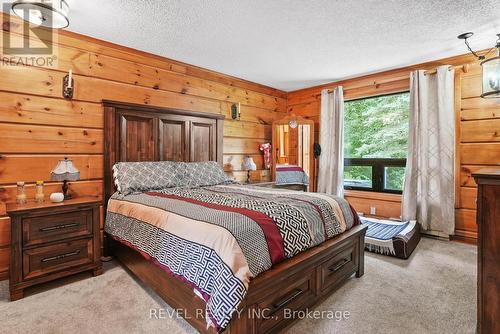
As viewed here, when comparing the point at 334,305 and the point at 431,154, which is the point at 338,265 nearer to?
the point at 334,305

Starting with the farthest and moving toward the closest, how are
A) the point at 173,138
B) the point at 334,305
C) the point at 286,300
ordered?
the point at 173,138
the point at 334,305
the point at 286,300

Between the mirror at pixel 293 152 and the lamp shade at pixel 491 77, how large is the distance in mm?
2367

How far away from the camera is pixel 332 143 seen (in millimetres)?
4410

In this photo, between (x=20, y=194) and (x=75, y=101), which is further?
(x=75, y=101)

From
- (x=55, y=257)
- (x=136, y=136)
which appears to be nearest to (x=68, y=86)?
(x=136, y=136)

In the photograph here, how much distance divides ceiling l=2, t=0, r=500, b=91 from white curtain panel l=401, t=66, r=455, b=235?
41 centimetres

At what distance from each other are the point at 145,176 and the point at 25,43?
1647 millimetres

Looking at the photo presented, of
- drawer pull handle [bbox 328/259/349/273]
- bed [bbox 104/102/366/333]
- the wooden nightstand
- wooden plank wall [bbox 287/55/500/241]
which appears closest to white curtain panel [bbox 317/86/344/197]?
wooden plank wall [bbox 287/55/500/241]

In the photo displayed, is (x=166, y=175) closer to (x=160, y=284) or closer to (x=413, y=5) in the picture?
(x=160, y=284)

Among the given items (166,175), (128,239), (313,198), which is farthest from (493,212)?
(166,175)

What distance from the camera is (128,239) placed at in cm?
216

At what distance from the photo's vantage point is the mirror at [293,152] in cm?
467

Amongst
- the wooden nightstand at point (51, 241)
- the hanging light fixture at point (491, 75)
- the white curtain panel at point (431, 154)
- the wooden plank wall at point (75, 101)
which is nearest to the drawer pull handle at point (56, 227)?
the wooden nightstand at point (51, 241)

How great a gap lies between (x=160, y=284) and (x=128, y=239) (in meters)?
0.54
